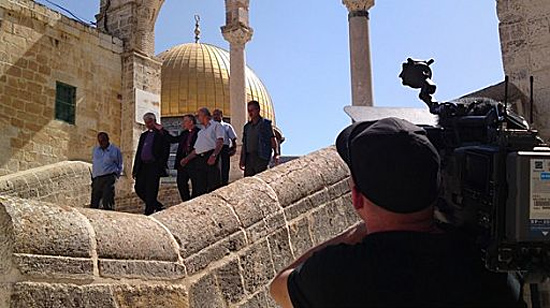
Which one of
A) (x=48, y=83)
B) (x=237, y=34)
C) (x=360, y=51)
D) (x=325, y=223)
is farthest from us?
(x=237, y=34)

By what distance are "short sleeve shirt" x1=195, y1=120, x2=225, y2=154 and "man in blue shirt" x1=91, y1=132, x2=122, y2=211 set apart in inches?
73.3

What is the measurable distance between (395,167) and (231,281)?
236 cm

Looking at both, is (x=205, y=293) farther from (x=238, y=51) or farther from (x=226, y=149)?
(x=238, y=51)

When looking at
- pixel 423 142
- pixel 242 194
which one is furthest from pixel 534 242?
pixel 242 194

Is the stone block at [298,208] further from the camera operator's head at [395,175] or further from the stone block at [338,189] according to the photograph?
the camera operator's head at [395,175]

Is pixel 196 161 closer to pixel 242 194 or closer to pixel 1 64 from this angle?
pixel 242 194

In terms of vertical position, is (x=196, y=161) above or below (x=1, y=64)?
below

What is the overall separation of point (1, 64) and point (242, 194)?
10789mm

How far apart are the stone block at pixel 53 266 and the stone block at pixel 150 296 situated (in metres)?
0.20

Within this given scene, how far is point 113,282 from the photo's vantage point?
3.16 m

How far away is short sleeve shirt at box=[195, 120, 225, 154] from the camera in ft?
26.2

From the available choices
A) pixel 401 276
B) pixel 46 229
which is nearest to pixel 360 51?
pixel 46 229

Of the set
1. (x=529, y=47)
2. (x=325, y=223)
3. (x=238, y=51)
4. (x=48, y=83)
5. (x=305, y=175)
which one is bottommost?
(x=325, y=223)

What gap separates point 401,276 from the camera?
1.56 m
